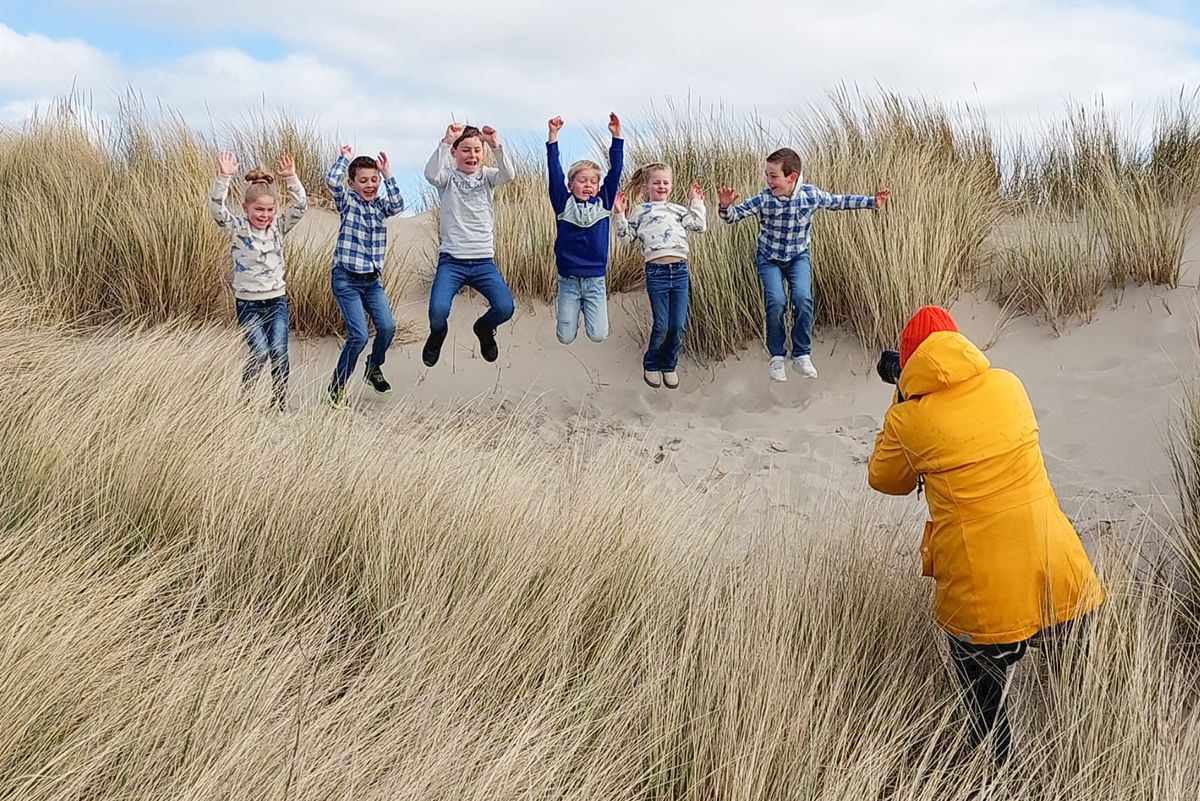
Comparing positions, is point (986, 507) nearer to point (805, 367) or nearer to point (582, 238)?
point (805, 367)

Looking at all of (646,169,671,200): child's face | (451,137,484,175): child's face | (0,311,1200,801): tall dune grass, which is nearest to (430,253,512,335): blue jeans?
(451,137,484,175): child's face

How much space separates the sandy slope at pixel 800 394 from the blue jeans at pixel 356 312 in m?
0.22

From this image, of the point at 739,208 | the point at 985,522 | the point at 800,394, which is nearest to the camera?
the point at 985,522

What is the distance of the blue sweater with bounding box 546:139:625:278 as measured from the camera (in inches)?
255

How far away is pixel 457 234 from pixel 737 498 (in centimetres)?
294

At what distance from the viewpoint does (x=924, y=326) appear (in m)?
2.92

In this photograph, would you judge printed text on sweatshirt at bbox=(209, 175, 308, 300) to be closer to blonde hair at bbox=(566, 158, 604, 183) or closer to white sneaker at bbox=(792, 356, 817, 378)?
blonde hair at bbox=(566, 158, 604, 183)

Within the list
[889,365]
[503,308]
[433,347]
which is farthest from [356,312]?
[889,365]

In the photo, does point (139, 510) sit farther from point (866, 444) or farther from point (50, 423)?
point (866, 444)

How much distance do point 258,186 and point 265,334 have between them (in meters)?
1.01

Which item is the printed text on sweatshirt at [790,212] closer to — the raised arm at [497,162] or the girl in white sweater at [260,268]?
the raised arm at [497,162]

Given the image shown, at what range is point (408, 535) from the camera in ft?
11.5

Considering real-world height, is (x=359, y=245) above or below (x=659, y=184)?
below

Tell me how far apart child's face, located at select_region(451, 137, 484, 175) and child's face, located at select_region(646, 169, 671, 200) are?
4.29 feet
